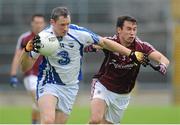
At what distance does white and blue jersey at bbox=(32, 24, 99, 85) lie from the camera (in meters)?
10.0

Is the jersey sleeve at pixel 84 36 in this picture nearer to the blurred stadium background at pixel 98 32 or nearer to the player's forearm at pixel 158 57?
the player's forearm at pixel 158 57

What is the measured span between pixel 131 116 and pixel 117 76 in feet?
23.8

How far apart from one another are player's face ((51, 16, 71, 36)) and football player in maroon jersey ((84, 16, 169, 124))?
2.51 ft

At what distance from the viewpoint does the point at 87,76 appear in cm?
2444

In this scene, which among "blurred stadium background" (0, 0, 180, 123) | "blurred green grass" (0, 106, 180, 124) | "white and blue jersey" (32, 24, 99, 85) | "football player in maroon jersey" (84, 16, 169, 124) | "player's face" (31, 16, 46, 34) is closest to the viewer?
"white and blue jersey" (32, 24, 99, 85)

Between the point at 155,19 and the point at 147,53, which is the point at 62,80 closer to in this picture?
the point at 147,53

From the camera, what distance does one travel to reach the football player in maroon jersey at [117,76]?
1039cm

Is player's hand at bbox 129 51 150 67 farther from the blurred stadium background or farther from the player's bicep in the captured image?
the blurred stadium background

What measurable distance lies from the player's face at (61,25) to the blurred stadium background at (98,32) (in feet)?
44.4

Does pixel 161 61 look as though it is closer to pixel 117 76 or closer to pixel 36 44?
pixel 117 76

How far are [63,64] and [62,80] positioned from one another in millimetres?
234

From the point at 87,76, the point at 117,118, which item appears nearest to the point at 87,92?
the point at 87,76

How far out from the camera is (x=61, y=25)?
9.85m

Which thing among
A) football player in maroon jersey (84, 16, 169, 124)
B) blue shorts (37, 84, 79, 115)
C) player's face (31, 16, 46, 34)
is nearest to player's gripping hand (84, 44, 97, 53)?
football player in maroon jersey (84, 16, 169, 124)
